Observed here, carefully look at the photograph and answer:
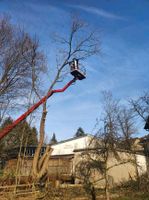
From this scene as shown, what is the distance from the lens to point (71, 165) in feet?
80.4

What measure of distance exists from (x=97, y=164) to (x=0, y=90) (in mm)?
10902

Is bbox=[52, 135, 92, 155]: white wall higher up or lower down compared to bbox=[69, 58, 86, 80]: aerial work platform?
lower down

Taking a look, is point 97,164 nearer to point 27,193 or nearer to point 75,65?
point 27,193

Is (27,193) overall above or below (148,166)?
below

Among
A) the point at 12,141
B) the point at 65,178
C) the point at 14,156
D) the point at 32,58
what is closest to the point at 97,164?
the point at 65,178

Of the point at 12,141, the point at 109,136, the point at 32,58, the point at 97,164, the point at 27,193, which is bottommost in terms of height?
the point at 27,193

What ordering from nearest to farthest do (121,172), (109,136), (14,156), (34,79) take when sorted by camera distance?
(109,136), (34,79), (121,172), (14,156)

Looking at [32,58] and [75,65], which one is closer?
[75,65]

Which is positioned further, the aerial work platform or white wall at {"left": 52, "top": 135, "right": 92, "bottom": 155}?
white wall at {"left": 52, "top": 135, "right": 92, "bottom": 155}

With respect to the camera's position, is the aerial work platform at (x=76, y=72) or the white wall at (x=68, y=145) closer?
the aerial work platform at (x=76, y=72)

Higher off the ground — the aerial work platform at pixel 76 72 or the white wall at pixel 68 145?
the aerial work platform at pixel 76 72

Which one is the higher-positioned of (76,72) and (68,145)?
(76,72)

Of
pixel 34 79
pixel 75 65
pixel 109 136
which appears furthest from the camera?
pixel 34 79

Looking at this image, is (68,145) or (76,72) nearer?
(76,72)
